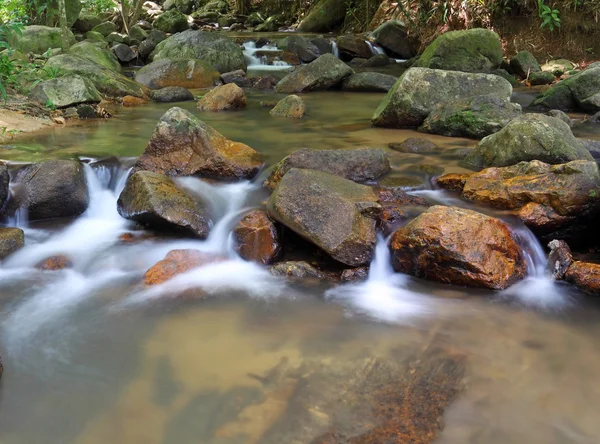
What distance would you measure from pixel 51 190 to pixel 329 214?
2.93 metres

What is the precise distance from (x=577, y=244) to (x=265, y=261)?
2823 millimetres

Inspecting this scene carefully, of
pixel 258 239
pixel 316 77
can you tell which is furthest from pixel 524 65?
pixel 258 239

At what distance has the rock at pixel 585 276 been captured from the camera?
410 centimetres

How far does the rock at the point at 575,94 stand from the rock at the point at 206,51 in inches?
299

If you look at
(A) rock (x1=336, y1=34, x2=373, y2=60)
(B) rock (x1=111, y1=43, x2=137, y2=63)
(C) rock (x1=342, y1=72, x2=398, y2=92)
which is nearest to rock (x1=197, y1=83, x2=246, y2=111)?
(C) rock (x1=342, y1=72, x2=398, y2=92)

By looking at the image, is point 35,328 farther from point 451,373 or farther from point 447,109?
point 447,109

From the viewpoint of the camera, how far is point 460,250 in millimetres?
4168

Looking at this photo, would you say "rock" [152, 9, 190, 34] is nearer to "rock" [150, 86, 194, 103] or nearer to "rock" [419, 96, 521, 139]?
"rock" [150, 86, 194, 103]

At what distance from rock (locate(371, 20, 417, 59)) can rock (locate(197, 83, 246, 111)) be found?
8.11 metres

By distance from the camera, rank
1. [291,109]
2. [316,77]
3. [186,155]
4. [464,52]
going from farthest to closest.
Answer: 1. [464,52]
2. [316,77]
3. [291,109]
4. [186,155]

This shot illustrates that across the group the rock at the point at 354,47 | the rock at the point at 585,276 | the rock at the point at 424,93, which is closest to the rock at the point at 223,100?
the rock at the point at 424,93

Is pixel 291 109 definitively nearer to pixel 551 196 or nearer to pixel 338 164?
pixel 338 164

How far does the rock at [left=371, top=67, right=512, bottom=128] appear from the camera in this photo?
809 cm

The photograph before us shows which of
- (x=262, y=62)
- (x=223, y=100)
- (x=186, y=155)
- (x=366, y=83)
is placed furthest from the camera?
(x=262, y=62)
